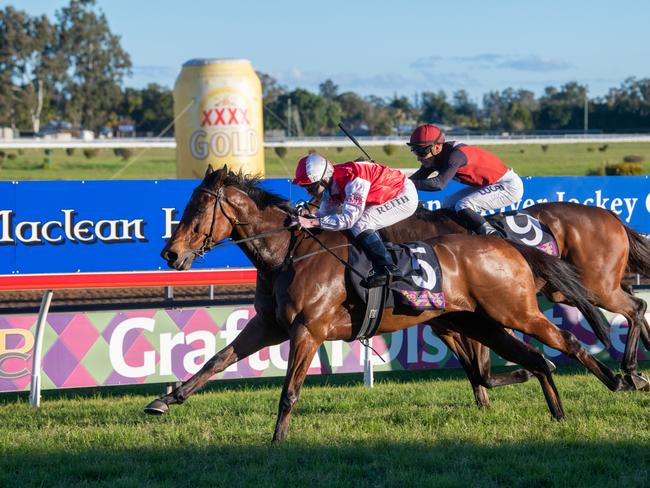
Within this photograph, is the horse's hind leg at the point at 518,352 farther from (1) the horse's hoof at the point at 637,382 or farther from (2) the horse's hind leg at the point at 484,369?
(1) the horse's hoof at the point at 637,382

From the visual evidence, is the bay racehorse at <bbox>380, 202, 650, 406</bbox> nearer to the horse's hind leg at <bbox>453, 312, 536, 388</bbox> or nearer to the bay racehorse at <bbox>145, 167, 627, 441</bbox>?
the horse's hind leg at <bbox>453, 312, 536, 388</bbox>

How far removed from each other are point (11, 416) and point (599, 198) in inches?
264

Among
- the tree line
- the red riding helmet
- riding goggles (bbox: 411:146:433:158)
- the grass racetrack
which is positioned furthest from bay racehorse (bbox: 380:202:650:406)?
the tree line

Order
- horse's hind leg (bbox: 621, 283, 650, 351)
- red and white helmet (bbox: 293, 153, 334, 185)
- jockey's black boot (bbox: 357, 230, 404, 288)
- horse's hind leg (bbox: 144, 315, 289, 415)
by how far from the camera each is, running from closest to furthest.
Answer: jockey's black boot (bbox: 357, 230, 404, 288), red and white helmet (bbox: 293, 153, 334, 185), horse's hind leg (bbox: 144, 315, 289, 415), horse's hind leg (bbox: 621, 283, 650, 351)

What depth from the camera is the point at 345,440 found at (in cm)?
562

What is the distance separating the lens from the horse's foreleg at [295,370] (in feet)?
18.5

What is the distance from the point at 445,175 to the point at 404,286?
181cm

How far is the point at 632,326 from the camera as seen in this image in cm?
798

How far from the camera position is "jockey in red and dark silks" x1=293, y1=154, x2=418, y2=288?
5789mm

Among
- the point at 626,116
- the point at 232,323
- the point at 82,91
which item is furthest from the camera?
the point at 82,91

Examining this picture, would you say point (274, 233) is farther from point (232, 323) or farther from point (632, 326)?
point (632, 326)

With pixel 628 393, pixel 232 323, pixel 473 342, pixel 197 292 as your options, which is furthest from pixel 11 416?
pixel 197 292

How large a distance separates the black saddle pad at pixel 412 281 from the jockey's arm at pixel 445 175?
61.6 inches

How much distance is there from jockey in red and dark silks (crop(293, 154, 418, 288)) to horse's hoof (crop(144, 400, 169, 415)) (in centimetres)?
140
